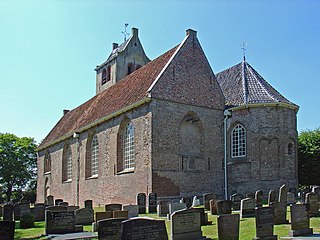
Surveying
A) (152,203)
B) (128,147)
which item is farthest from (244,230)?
(128,147)

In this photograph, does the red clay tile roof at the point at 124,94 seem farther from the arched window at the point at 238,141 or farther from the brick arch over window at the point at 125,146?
the arched window at the point at 238,141

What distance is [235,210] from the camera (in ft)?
58.3

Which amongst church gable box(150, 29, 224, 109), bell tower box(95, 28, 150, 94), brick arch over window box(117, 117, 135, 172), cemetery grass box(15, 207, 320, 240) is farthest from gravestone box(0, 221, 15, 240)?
bell tower box(95, 28, 150, 94)

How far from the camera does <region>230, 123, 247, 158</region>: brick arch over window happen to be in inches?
1041

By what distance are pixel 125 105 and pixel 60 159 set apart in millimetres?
15155

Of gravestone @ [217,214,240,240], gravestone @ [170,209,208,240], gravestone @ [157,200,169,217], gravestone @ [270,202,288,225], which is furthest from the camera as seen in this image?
gravestone @ [157,200,169,217]

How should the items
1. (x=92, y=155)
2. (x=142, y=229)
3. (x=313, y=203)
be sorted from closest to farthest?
(x=142, y=229) → (x=313, y=203) → (x=92, y=155)

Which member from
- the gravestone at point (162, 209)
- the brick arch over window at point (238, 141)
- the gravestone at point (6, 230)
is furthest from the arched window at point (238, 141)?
the gravestone at point (6, 230)

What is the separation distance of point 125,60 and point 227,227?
3158 cm

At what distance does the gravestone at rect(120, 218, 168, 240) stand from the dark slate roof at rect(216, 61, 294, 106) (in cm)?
1965

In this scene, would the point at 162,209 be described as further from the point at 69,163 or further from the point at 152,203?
the point at 69,163

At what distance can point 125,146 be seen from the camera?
26656mm

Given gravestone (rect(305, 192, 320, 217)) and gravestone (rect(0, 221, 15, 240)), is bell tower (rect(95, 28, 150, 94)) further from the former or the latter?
gravestone (rect(0, 221, 15, 240))

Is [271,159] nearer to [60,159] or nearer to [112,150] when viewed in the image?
[112,150]
